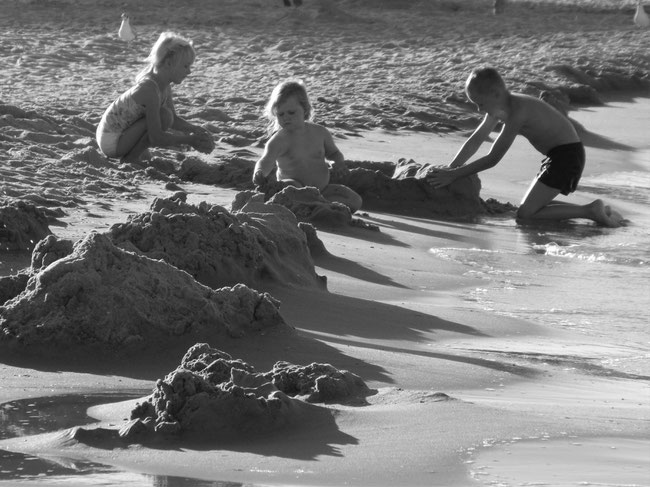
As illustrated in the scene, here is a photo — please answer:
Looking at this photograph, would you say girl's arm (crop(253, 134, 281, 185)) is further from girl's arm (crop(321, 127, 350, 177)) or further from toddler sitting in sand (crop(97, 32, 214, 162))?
toddler sitting in sand (crop(97, 32, 214, 162))

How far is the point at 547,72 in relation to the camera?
50.5ft

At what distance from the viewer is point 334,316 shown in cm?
477

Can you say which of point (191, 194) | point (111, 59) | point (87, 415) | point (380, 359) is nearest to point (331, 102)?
point (111, 59)

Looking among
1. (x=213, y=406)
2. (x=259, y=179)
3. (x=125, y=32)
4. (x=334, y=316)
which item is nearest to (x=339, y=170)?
(x=259, y=179)

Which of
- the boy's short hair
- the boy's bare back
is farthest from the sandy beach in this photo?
the boy's short hair

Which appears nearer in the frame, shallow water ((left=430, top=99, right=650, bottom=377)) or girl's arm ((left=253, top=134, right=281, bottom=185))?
shallow water ((left=430, top=99, right=650, bottom=377))

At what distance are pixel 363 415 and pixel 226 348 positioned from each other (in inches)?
34.9

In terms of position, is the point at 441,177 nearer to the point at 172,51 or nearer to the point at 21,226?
the point at 172,51

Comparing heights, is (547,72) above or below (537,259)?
above

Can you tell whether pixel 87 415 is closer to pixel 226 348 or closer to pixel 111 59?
pixel 226 348

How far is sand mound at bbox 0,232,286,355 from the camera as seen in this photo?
3.88 meters

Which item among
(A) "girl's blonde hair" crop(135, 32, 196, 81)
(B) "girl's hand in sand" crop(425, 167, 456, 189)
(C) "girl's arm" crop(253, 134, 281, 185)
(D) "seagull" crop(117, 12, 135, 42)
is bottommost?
(B) "girl's hand in sand" crop(425, 167, 456, 189)

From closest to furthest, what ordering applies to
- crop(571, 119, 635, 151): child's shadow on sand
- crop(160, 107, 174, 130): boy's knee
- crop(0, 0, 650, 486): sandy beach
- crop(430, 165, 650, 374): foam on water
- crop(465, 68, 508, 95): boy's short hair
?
crop(0, 0, 650, 486): sandy beach → crop(430, 165, 650, 374): foam on water → crop(465, 68, 508, 95): boy's short hair → crop(160, 107, 174, 130): boy's knee → crop(571, 119, 635, 151): child's shadow on sand

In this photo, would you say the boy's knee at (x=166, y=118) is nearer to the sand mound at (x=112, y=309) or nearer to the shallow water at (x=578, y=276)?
the shallow water at (x=578, y=276)
